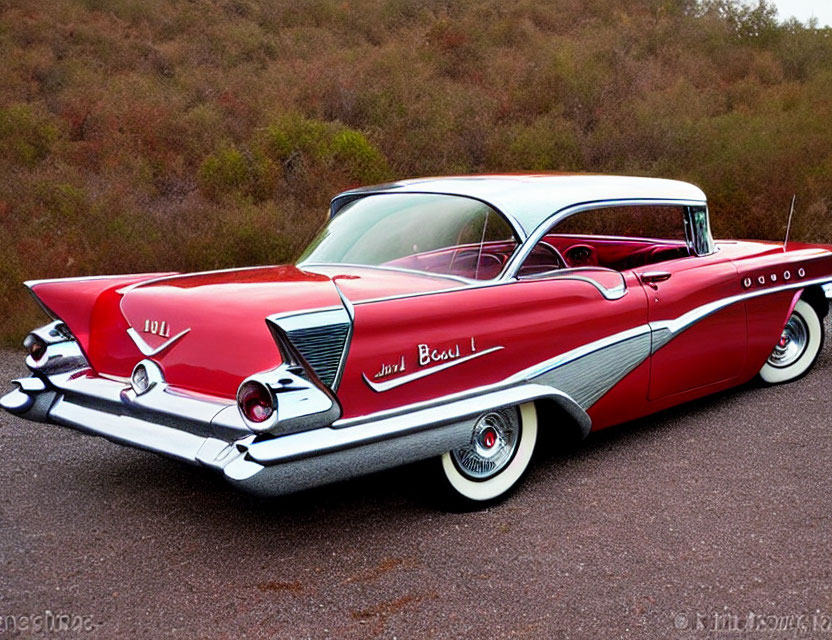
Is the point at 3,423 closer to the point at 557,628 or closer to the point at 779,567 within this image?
the point at 557,628

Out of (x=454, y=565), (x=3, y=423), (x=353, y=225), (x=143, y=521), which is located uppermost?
(x=353, y=225)

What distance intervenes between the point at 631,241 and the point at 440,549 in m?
2.56

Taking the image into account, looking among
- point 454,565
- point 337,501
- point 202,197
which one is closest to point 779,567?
point 454,565

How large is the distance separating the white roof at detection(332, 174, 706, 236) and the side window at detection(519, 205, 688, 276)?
5.6 inches

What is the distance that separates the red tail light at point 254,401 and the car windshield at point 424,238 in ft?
3.79

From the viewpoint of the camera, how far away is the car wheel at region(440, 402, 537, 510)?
3330mm

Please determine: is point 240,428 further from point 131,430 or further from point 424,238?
point 424,238

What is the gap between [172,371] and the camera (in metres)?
3.12

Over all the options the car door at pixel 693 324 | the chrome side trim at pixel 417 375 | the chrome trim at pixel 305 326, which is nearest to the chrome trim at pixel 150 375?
the chrome trim at pixel 305 326

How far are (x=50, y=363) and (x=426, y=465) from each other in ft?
5.48

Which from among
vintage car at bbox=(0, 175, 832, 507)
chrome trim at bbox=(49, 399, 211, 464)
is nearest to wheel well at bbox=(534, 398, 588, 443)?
vintage car at bbox=(0, 175, 832, 507)

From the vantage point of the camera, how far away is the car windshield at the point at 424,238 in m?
3.63

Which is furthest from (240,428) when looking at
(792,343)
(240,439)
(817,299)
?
(817,299)

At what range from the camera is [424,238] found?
377 cm
